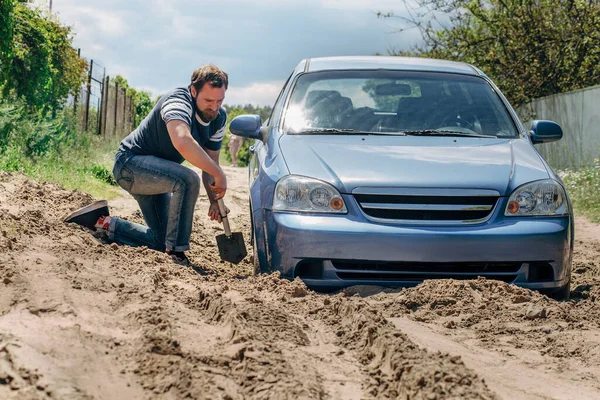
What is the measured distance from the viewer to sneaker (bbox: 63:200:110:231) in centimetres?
691

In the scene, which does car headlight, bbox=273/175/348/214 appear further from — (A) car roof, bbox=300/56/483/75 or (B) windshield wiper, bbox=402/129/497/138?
(A) car roof, bbox=300/56/483/75

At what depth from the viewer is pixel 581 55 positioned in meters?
19.9

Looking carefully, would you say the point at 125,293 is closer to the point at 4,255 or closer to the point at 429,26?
the point at 4,255

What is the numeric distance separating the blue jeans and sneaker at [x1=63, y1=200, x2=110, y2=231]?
0.54 ft

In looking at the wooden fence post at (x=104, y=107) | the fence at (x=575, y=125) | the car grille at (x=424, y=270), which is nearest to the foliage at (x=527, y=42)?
the fence at (x=575, y=125)

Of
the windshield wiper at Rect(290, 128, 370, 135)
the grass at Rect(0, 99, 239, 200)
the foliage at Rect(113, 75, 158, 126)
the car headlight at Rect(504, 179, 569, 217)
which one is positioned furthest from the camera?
the foliage at Rect(113, 75, 158, 126)

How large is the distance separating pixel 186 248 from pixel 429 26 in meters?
16.9

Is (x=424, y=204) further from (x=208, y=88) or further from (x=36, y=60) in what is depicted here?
(x=36, y=60)

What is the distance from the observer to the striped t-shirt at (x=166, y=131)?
6.62 meters

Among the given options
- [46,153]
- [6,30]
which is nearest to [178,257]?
[6,30]

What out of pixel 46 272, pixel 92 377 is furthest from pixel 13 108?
pixel 92 377

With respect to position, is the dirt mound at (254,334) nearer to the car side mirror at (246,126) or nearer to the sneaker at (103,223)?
the sneaker at (103,223)

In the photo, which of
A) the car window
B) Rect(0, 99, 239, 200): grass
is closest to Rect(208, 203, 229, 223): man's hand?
the car window

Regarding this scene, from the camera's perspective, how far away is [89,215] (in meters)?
6.97
